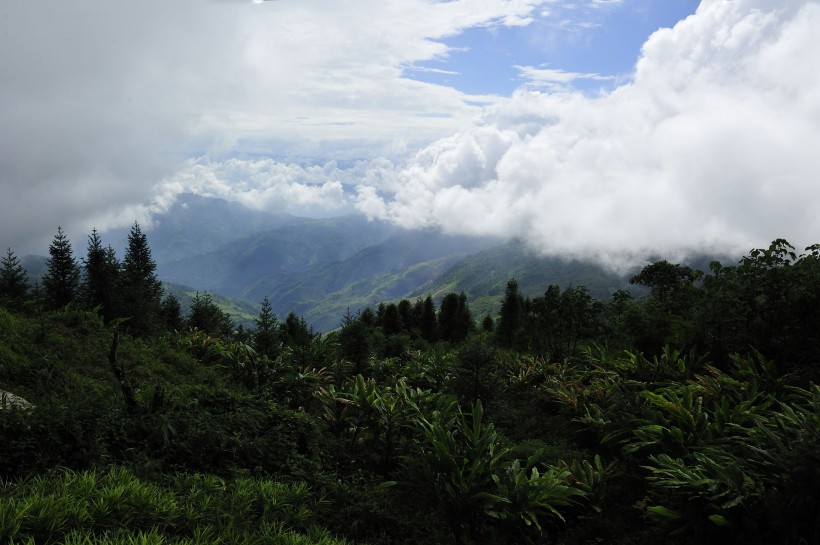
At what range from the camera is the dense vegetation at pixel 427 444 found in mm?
4328

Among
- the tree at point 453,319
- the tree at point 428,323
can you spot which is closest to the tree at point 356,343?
the tree at point 428,323

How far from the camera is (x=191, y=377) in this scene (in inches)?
426

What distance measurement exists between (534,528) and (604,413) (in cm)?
382

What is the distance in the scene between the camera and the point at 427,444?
7.01m

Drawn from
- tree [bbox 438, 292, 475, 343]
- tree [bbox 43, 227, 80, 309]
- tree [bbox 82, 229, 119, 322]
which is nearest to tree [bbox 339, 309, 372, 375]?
tree [bbox 82, 229, 119, 322]

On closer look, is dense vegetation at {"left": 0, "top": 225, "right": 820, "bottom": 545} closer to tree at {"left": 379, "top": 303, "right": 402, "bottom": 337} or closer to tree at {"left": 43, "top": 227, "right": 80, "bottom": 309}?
tree at {"left": 43, "top": 227, "right": 80, "bottom": 309}

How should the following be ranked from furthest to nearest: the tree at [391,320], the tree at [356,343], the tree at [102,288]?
the tree at [391,320], the tree at [102,288], the tree at [356,343]

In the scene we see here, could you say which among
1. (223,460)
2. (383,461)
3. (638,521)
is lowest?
(638,521)

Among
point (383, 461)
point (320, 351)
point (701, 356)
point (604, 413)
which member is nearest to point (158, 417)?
point (383, 461)

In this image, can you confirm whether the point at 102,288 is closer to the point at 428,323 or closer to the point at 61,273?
the point at 61,273

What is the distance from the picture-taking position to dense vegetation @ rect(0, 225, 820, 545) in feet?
14.2

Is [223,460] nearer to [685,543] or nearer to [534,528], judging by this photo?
[534,528]

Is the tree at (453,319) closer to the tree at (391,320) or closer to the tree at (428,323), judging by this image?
the tree at (428,323)

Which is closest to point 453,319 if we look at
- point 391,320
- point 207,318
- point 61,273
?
point 391,320
